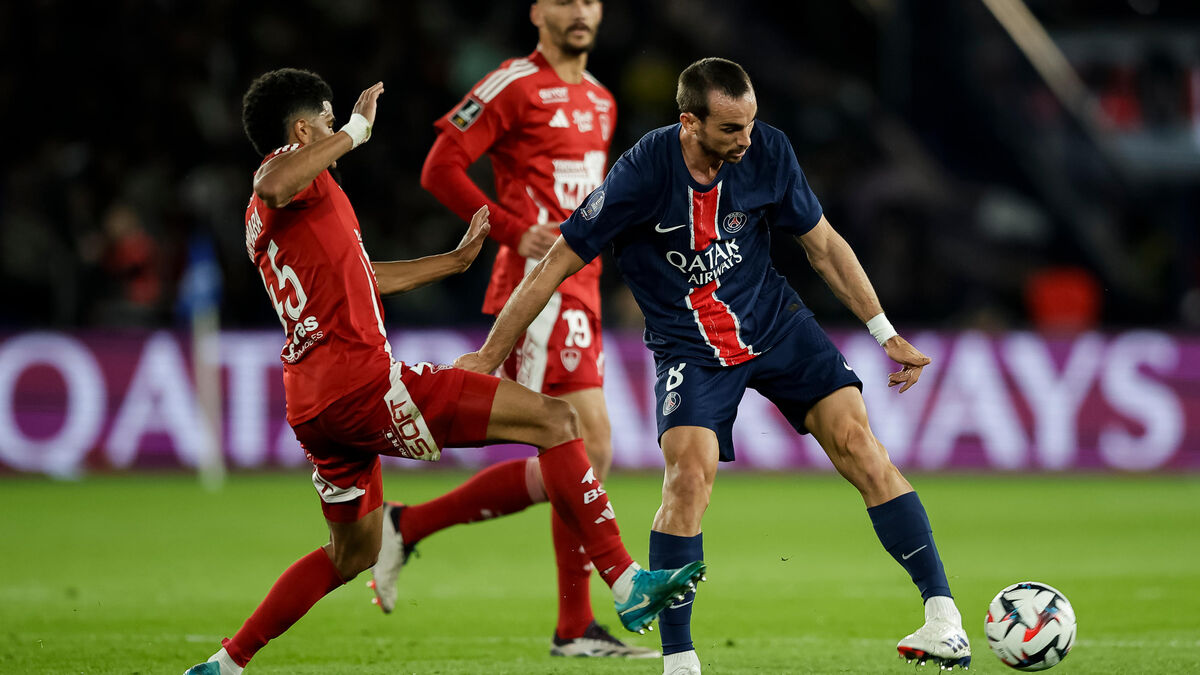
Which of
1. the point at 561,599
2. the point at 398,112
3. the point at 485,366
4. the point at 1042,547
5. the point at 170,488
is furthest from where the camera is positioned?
the point at 398,112

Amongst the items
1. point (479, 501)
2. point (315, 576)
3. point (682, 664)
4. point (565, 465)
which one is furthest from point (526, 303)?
point (479, 501)

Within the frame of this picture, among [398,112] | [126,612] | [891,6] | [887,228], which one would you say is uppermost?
[891,6]

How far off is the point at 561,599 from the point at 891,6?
1479 centimetres

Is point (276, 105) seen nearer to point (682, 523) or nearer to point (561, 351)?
point (561, 351)

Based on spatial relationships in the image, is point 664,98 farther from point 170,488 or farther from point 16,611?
point 16,611

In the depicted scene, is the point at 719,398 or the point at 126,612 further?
the point at 126,612

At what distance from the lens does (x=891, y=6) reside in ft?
64.9

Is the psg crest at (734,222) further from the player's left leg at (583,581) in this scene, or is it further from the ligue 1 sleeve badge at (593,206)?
the player's left leg at (583,581)

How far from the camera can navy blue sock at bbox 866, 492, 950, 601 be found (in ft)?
18.0

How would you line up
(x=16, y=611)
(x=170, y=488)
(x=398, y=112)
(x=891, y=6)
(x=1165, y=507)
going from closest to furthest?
(x=16, y=611)
(x=1165, y=507)
(x=170, y=488)
(x=398, y=112)
(x=891, y=6)

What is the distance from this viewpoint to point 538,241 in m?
6.42

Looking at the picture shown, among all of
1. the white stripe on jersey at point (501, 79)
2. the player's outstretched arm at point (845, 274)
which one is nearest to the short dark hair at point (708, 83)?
the player's outstretched arm at point (845, 274)

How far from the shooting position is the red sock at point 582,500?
5359mm

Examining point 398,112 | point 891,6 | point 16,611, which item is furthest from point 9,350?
point 891,6
